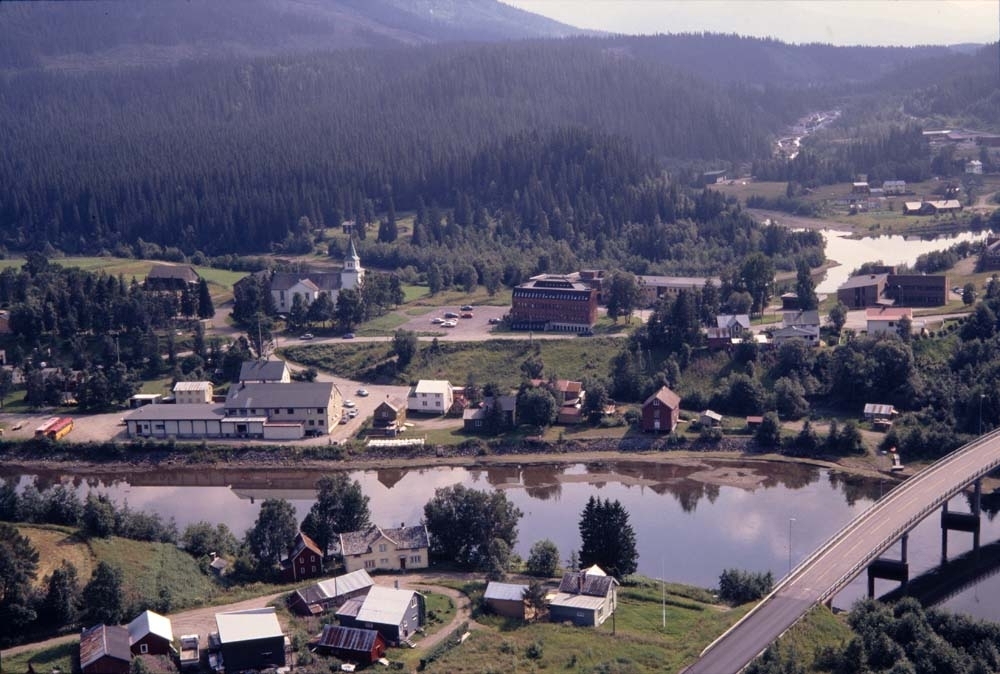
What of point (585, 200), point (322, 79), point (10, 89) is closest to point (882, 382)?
point (585, 200)

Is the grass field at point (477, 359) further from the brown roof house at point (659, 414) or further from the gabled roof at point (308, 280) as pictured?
the gabled roof at point (308, 280)

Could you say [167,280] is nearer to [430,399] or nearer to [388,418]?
[430,399]

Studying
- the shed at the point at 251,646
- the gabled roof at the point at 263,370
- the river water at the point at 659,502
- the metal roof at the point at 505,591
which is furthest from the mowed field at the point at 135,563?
the gabled roof at the point at 263,370

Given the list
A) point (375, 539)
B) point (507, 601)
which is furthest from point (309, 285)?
point (507, 601)

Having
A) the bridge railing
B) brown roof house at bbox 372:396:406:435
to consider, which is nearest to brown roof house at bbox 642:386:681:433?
brown roof house at bbox 372:396:406:435

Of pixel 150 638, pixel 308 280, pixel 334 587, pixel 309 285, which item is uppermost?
pixel 308 280
